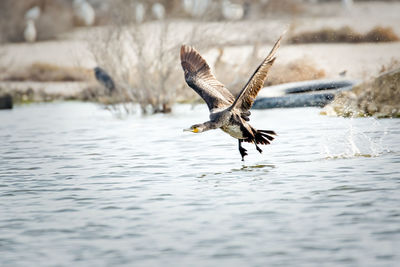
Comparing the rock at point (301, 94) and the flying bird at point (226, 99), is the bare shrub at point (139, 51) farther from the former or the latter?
the flying bird at point (226, 99)

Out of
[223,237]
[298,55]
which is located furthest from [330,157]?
[298,55]

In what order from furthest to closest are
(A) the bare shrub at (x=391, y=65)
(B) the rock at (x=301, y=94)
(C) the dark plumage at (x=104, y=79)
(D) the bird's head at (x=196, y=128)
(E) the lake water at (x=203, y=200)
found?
(C) the dark plumage at (x=104, y=79)
(B) the rock at (x=301, y=94)
(A) the bare shrub at (x=391, y=65)
(D) the bird's head at (x=196, y=128)
(E) the lake water at (x=203, y=200)

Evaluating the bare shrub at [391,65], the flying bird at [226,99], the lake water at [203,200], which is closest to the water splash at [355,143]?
the lake water at [203,200]

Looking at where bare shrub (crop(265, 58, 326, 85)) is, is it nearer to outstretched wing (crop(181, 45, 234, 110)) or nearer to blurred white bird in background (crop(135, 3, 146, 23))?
blurred white bird in background (crop(135, 3, 146, 23))

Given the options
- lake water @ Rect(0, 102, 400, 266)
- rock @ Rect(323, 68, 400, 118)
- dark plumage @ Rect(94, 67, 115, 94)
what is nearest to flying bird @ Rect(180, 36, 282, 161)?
lake water @ Rect(0, 102, 400, 266)

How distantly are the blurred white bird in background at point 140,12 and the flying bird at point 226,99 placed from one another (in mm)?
8677

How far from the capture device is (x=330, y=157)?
1163 cm

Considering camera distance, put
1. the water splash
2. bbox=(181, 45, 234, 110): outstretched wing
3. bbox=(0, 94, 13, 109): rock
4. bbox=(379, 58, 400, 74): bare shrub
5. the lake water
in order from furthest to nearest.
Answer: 1. bbox=(0, 94, 13, 109): rock
2. bbox=(379, 58, 400, 74): bare shrub
3. the water splash
4. bbox=(181, 45, 234, 110): outstretched wing
5. the lake water

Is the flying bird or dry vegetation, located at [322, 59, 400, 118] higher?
the flying bird

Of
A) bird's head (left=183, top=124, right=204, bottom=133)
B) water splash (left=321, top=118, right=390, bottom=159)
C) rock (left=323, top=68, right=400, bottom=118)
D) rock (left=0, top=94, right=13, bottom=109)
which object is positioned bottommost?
rock (left=0, top=94, right=13, bottom=109)

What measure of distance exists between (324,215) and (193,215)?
1.29 metres

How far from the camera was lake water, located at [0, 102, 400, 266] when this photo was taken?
636 cm

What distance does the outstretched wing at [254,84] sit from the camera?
9.42 meters

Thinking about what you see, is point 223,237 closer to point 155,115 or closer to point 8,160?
point 8,160
